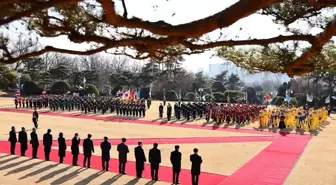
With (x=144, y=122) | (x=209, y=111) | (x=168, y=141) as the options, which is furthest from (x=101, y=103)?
(x=168, y=141)

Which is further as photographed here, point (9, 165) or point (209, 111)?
point (209, 111)

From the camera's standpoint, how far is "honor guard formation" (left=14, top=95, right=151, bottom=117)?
26.2 m

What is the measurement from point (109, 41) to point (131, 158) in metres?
7.47

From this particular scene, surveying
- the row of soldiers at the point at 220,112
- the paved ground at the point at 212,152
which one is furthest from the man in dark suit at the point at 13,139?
the row of soldiers at the point at 220,112

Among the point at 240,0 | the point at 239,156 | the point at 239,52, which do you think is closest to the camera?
the point at 240,0

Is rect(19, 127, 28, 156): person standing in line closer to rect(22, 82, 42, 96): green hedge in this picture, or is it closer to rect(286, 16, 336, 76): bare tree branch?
rect(286, 16, 336, 76): bare tree branch

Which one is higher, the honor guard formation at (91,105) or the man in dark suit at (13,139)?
the honor guard formation at (91,105)

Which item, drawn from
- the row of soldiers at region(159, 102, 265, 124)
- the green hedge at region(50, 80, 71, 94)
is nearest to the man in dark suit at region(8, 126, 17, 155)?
the row of soldiers at region(159, 102, 265, 124)

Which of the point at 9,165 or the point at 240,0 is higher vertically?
the point at 240,0

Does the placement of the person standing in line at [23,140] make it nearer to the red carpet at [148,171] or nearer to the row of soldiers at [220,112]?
the red carpet at [148,171]

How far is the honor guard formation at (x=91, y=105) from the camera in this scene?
26250 millimetres

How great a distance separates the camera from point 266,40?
16.8ft

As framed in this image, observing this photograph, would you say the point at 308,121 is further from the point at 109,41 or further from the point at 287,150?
the point at 109,41

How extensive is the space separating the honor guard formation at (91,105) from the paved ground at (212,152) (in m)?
2.45
